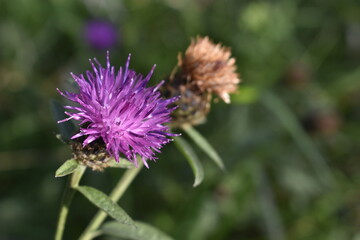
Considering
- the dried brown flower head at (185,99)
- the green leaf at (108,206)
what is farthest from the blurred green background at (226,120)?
the green leaf at (108,206)

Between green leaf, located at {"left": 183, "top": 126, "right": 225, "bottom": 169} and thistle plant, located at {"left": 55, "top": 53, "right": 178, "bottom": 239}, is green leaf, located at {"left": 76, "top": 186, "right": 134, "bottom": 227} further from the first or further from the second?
green leaf, located at {"left": 183, "top": 126, "right": 225, "bottom": 169}

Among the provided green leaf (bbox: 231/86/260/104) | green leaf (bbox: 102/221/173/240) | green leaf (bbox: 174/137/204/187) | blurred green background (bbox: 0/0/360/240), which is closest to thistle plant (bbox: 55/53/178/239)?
green leaf (bbox: 174/137/204/187)

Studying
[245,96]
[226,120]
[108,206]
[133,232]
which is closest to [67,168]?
[108,206]

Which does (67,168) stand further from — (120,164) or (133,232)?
(133,232)

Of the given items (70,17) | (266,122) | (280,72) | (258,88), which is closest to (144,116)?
(258,88)

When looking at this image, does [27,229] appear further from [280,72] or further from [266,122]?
[280,72]

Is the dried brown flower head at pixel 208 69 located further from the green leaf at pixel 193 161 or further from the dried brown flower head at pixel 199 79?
the green leaf at pixel 193 161
